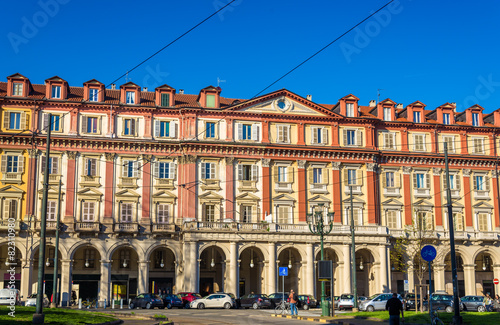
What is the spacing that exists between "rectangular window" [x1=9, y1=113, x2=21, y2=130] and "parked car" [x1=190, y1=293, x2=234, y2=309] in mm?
22833

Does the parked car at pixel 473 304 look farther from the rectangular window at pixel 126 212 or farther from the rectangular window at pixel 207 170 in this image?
the rectangular window at pixel 126 212

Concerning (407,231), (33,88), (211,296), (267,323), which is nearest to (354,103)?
(407,231)

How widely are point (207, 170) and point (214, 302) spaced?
1374 centimetres

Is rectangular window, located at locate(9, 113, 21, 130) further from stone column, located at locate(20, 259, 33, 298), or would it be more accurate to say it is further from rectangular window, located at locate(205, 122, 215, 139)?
rectangular window, located at locate(205, 122, 215, 139)

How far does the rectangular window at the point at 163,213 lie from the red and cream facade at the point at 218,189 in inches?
3.7

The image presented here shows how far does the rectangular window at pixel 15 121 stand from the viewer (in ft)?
194

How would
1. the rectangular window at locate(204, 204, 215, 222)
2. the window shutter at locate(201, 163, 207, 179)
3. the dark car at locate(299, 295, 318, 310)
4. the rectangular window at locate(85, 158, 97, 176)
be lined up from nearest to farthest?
1. the dark car at locate(299, 295, 318, 310)
2. the rectangular window at locate(85, 158, 97, 176)
3. the rectangular window at locate(204, 204, 215, 222)
4. the window shutter at locate(201, 163, 207, 179)

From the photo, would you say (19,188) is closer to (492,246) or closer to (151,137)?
Result: (151,137)

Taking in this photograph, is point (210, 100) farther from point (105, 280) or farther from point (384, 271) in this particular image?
point (384, 271)

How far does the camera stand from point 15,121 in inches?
2330

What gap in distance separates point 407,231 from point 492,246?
29.5 feet

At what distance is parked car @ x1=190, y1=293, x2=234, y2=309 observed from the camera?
171 ft

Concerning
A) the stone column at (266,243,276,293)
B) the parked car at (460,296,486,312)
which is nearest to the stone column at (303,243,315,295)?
the stone column at (266,243,276,293)

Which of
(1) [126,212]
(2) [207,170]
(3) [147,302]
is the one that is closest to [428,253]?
(3) [147,302]
